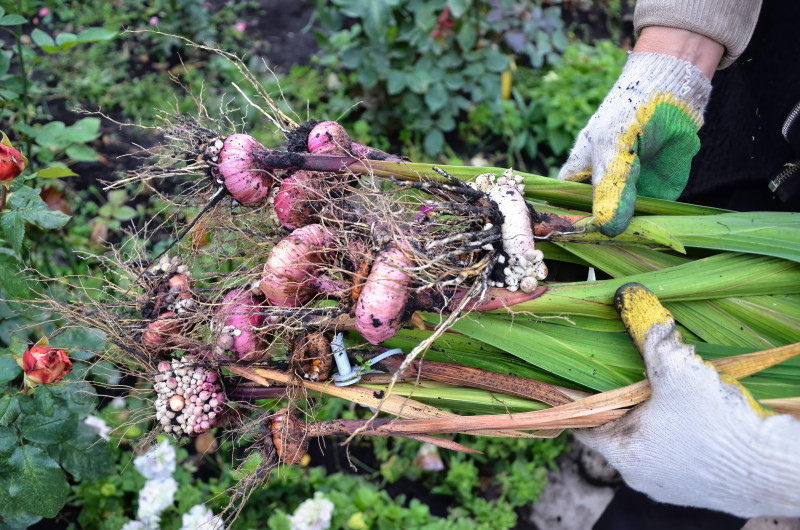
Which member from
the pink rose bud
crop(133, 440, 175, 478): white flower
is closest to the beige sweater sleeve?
the pink rose bud

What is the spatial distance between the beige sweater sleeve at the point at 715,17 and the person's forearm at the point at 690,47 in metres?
0.02

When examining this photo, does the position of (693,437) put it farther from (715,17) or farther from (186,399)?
(186,399)

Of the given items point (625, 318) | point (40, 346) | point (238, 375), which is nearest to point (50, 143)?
point (40, 346)

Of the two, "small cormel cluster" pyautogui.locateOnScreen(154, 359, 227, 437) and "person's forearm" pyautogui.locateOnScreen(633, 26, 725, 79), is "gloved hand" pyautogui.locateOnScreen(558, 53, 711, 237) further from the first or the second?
"small cormel cluster" pyautogui.locateOnScreen(154, 359, 227, 437)

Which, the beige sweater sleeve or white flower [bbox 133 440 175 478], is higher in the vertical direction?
the beige sweater sleeve

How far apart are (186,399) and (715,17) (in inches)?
67.0

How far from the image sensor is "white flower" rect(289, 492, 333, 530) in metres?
1.88

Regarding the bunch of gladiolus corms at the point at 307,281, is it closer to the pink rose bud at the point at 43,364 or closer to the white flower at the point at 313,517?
the pink rose bud at the point at 43,364

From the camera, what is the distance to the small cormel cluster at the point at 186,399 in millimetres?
1370

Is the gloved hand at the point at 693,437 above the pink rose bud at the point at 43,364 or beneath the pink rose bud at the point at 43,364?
above

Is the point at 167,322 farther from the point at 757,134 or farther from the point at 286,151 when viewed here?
the point at 757,134

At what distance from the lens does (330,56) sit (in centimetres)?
314

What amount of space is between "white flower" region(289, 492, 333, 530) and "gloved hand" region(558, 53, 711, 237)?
135cm

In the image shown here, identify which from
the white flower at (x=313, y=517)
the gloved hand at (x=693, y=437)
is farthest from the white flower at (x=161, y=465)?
the gloved hand at (x=693, y=437)
